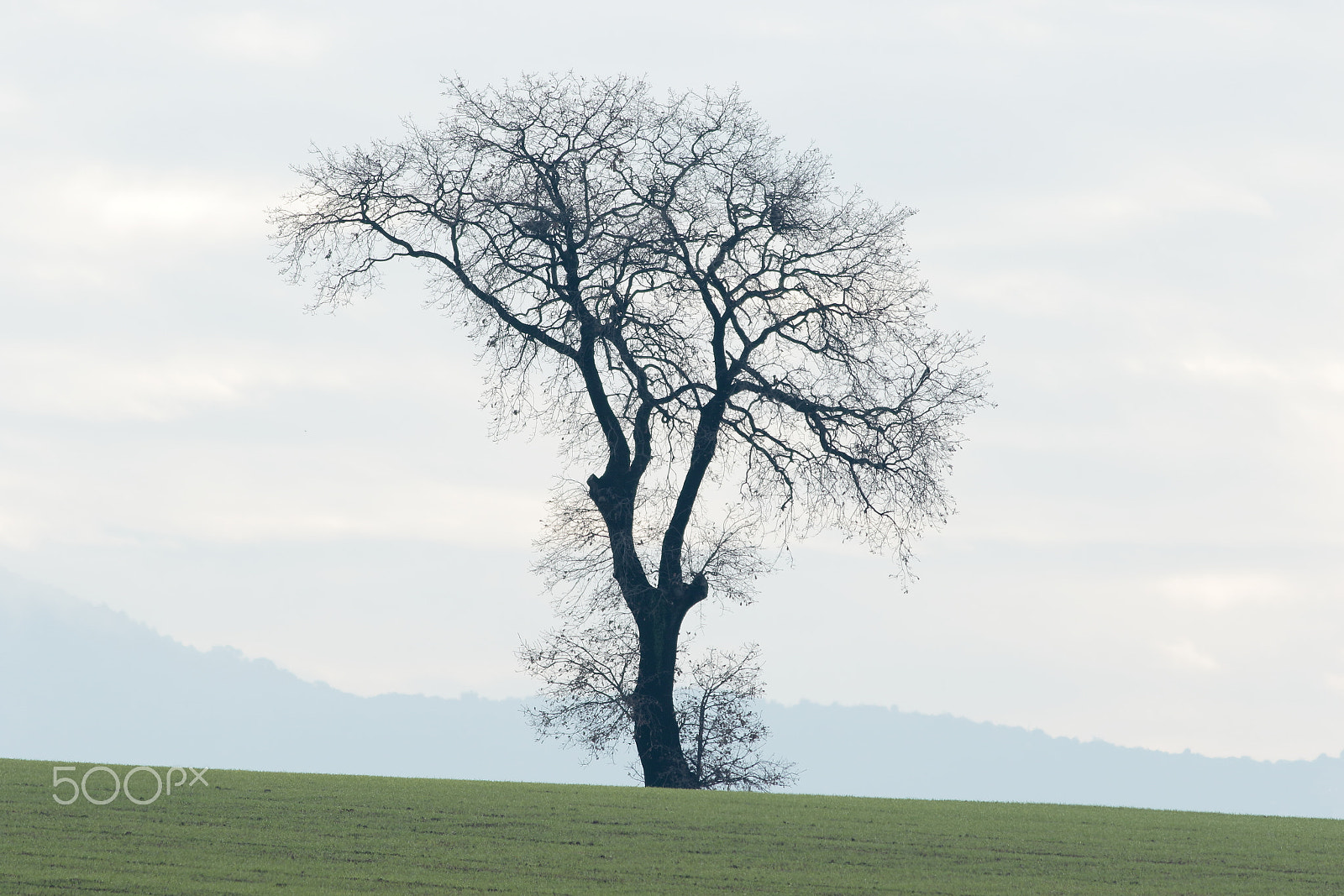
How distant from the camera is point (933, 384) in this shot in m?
30.1

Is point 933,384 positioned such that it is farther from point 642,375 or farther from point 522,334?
point 522,334

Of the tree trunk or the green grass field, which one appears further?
the tree trunk

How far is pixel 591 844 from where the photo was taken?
17.6m

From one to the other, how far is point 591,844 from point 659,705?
12.0m

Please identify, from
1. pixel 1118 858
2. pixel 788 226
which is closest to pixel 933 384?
pixel 788 226

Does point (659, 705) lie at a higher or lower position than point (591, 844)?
higher

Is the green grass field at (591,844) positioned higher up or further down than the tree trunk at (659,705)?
further down

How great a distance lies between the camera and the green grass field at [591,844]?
15.1m

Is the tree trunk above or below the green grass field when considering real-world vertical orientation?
above

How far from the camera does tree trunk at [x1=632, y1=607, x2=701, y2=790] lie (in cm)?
2947

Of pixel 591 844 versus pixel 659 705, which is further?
pixel 659 705

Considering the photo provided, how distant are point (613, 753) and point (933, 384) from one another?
1086 cm

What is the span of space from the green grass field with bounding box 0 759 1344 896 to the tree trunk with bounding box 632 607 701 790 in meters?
Answer: 6.64

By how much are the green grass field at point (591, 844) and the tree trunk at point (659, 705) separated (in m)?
6.64
